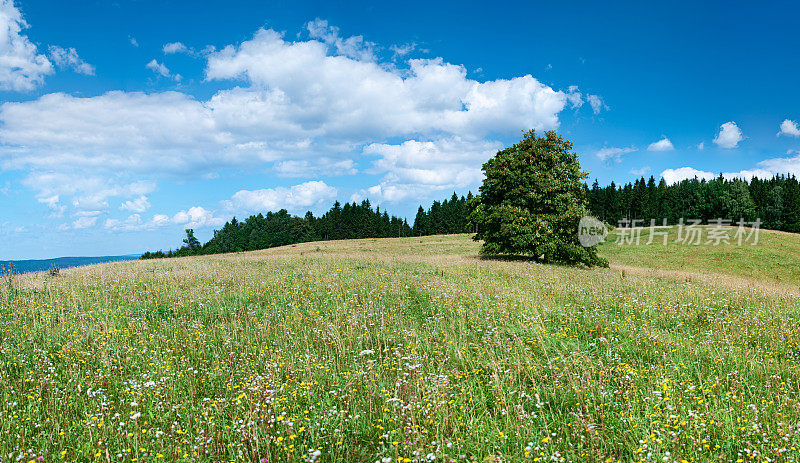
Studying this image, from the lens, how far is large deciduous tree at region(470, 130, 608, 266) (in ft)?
83.7

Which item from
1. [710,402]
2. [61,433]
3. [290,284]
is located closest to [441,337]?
[710,402]

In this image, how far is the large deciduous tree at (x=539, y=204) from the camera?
25.5 metres

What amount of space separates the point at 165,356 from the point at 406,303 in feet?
16.5

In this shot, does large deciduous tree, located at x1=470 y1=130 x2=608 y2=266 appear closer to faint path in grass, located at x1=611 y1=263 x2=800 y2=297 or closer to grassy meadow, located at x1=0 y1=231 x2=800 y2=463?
faint path in grass, located at x1=611 y1=263 x2=800 y2=297

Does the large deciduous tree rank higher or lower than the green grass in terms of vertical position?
higher

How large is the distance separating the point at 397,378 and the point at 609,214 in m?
104

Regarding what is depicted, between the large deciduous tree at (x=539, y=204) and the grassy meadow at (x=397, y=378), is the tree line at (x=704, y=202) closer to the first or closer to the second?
the large deciduous tree at (x=539, y=204)

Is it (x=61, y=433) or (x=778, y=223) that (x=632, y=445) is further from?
(x=778, y=223)

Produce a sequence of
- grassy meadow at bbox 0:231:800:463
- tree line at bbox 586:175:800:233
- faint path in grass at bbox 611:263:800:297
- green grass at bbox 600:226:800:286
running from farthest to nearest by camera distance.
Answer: tree line at bbox 586:175:800:233 → green grass at bbox 600:226:800:286 → faint path in grass at bbox 611:263:800:297 → grassy meadow at bbox 0:231:800:463

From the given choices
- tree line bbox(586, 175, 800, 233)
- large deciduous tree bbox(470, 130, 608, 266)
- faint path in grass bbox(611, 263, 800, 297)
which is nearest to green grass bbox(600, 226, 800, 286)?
faint path in grass bbox(611, 263, 800, 297)

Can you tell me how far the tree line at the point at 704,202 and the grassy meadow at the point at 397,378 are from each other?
266ft

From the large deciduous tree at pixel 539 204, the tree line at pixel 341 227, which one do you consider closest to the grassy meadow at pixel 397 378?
the large deciduous tree at pixel 539 204

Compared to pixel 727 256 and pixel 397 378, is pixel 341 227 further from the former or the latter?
pixel 397 378

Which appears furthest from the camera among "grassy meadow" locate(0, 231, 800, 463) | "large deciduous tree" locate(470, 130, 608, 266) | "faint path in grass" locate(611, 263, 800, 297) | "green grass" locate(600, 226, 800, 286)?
"green grass" locate(600, 226, 800, 286)
